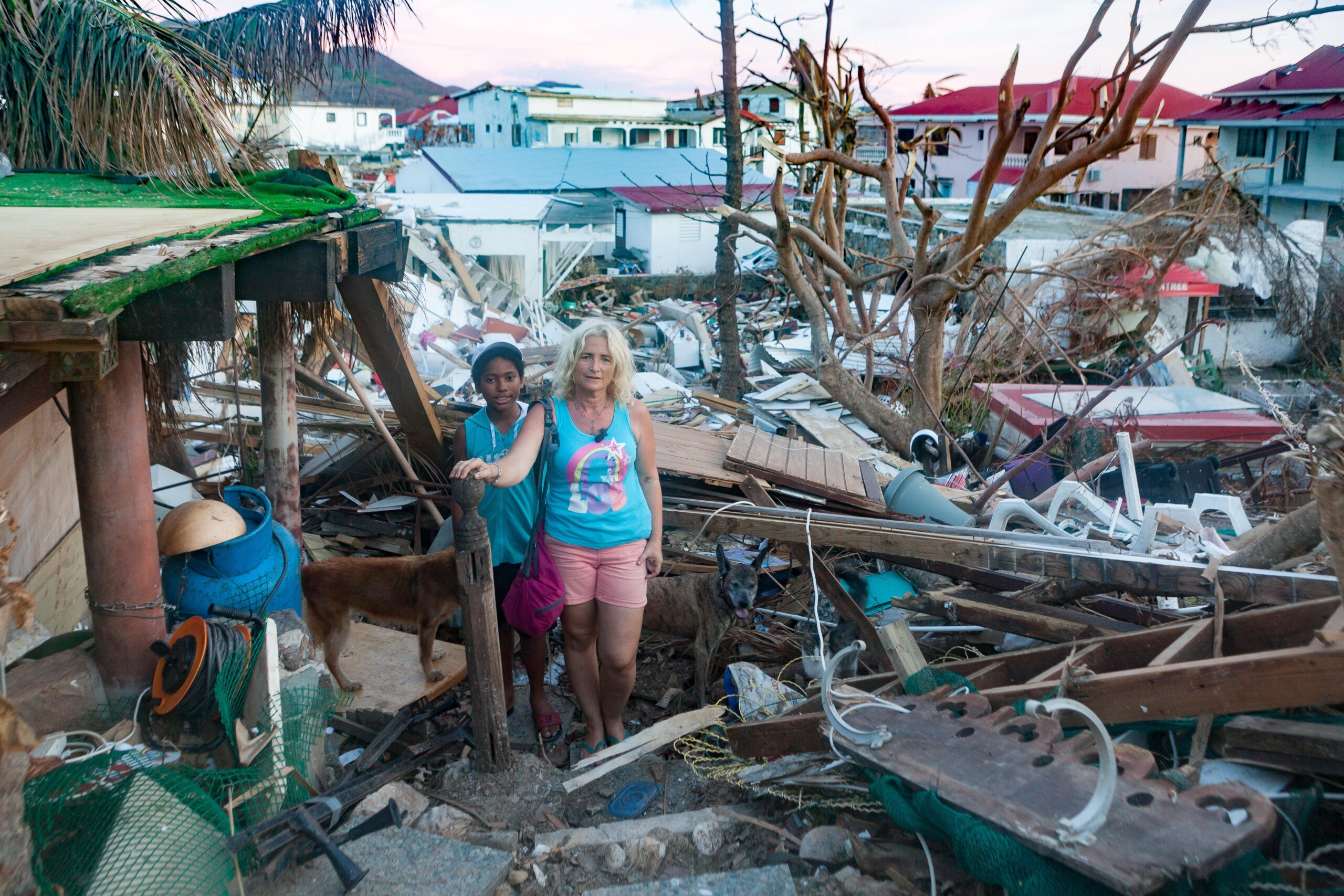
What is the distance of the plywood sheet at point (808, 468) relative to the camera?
20.0 feet

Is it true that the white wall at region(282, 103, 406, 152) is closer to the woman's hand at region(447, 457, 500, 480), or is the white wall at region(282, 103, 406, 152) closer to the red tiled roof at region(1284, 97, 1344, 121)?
the red tiled roof at region(1284, 97, 1344, 121)

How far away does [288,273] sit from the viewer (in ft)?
13.8

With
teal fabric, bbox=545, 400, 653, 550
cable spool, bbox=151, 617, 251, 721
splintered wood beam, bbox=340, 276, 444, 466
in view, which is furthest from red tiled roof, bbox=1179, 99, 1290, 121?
cable spool, bbox=151, 617, 251, 721

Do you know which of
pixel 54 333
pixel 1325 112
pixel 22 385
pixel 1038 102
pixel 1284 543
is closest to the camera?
pixel 54 333

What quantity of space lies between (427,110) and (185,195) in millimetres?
77994

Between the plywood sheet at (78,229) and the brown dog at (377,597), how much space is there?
2033 millimetres

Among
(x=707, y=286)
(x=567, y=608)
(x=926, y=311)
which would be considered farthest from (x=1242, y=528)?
(x=707, y=286)

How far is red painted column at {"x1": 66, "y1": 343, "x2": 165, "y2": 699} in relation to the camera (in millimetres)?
3480

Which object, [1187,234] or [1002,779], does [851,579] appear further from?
[1187,234]

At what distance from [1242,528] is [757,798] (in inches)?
132

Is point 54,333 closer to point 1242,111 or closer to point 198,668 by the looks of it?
point 198,668

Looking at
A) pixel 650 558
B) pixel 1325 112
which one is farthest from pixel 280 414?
pixel 1325 112

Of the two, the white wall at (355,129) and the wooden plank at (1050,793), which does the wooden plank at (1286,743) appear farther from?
the white wall at (355,129)

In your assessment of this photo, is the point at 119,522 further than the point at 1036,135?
No
